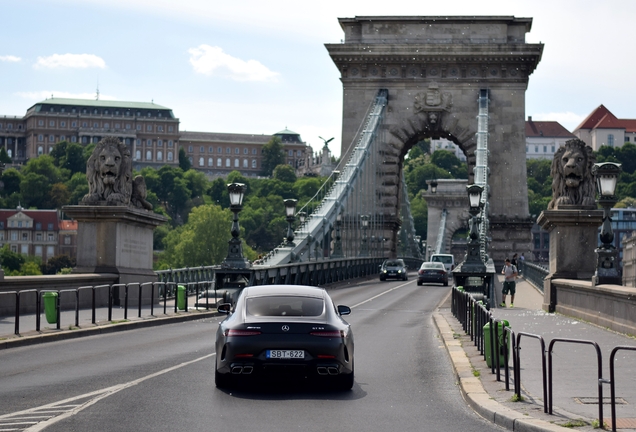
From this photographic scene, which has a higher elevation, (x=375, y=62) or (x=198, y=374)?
(x=375, y=62)

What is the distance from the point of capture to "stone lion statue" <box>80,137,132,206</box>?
3011 cm

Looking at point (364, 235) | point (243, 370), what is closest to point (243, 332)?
point (243, 370)

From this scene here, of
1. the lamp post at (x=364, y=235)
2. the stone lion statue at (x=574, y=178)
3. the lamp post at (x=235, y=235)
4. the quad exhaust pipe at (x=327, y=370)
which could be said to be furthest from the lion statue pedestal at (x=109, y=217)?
the lamp post at (x=364, y=235)

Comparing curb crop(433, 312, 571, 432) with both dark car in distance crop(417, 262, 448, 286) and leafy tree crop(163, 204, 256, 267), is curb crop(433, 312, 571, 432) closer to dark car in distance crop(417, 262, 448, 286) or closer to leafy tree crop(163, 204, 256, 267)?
dark car in distance crop(417, 262, 448, 286)

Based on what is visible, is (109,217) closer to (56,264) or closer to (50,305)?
(50,305)

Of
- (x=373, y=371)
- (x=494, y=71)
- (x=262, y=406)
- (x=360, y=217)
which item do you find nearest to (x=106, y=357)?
(x=373, y=371)

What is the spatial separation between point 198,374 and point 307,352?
102 inches

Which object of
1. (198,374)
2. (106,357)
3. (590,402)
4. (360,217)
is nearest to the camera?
(590,402)

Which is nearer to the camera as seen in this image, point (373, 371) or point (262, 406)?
point (262, 406)

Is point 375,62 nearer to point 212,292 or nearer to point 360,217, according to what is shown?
point 360,217

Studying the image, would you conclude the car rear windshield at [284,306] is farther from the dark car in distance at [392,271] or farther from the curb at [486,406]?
the dark car in distance at [392,271]

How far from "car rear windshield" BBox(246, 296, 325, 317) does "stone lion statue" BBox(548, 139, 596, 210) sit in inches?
646

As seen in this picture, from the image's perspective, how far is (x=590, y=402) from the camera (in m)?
12.3

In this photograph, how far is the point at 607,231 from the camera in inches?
953
